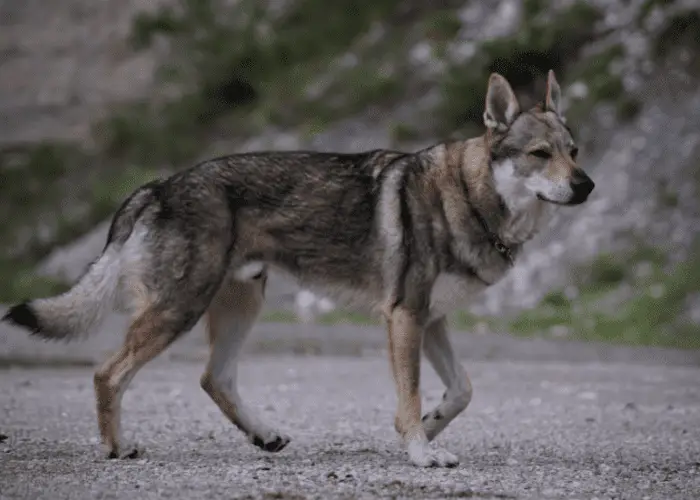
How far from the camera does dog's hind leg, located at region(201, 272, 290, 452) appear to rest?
8094 millimetres

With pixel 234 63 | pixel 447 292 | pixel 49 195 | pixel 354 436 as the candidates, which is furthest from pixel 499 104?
pixel 49 195

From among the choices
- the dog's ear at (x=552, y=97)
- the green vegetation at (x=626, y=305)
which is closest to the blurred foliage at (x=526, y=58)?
the green vegetation at (x=626, y=305)

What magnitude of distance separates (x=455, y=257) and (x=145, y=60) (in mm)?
23535

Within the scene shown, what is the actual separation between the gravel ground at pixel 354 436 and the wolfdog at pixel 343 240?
52cm

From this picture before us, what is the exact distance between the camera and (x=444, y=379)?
7941 millimetres

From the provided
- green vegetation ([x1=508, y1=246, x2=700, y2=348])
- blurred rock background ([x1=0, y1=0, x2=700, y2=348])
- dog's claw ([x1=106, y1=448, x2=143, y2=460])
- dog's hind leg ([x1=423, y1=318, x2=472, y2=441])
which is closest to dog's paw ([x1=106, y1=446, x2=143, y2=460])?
dog's claw ([x1=106, y1=448, x2=143, y2=460])

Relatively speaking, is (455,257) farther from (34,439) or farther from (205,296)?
(34,439)

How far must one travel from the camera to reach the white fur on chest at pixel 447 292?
761cm

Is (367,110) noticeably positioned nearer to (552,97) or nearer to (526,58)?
(526,58)

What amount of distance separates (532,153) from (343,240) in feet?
4.09

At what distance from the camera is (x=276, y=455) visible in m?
7.66

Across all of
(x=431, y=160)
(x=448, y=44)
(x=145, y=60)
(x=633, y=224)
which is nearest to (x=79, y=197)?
(x=145, y=60)

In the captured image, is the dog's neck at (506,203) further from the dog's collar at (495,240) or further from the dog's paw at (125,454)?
the dog's paw at (125,454)

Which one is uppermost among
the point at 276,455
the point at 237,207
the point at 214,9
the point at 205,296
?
the point at 214,9
